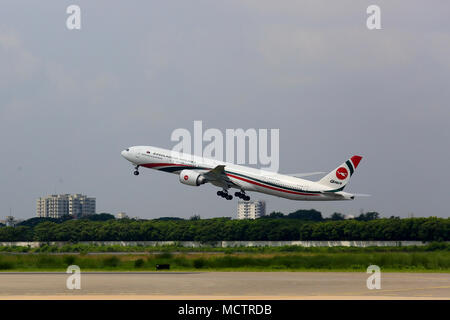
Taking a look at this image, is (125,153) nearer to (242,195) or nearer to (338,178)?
(242,195)

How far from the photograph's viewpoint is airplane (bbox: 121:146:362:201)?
85.4m

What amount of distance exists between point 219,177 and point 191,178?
3.72 metres

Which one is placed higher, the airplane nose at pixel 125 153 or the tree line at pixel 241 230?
the airplane nose at pixel 125 153

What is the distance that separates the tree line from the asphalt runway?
4382 cm

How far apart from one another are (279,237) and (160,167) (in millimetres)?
20338

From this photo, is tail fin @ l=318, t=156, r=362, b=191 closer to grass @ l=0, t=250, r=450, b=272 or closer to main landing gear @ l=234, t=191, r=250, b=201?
main landing gear @ l=234, t=191, r=250, b=201

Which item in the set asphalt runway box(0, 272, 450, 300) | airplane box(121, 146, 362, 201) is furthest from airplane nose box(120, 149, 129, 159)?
asphalt runway box(0, 272, 450, 300)

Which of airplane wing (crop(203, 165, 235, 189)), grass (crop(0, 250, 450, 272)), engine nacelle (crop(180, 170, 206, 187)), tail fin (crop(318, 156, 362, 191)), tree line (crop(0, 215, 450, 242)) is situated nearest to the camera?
grass (crop(0, 250, 450, 272))

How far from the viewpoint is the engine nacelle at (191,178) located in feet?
291

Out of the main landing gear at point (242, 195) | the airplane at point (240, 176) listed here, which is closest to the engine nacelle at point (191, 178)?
the airplane at point (240, 176)

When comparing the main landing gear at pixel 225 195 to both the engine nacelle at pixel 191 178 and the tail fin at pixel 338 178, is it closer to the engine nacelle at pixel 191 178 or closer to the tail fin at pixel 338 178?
the engine nacelle at pixel 191 178

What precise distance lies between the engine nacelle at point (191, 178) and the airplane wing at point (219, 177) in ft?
2.74
